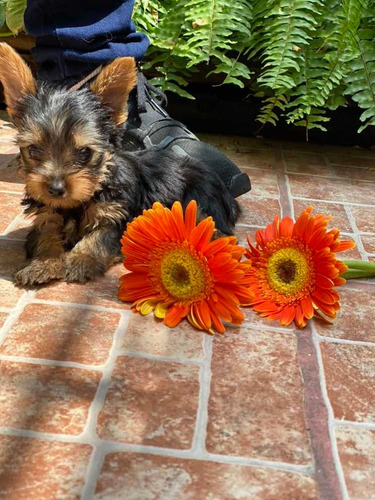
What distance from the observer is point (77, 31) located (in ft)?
12.6

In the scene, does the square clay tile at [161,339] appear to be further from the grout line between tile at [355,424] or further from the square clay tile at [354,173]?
the square clay tile at [354,173]

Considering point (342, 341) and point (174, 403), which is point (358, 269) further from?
point (174, 403)

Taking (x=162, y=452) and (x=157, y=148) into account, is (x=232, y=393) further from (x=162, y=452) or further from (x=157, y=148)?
(x=157, y=148)

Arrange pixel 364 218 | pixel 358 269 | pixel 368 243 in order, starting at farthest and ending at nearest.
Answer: pixel 364 218 → pixel 368 243 → pixel 358 269

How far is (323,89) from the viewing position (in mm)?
5145

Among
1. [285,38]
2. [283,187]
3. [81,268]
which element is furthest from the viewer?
[285,38]

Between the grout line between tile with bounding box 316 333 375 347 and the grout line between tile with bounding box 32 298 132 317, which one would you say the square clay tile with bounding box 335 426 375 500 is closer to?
the grout line between tile with bounding box 316 333 375 347

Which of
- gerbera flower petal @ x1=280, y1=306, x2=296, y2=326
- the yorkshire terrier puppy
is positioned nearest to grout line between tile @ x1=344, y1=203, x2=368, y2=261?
the yorkshire terrier puppy

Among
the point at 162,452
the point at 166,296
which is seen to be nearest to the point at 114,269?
the point at 166,296

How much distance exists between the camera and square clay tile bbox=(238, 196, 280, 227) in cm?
404

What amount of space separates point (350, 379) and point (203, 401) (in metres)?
0.61

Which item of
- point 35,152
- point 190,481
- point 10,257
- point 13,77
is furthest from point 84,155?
point 190,481

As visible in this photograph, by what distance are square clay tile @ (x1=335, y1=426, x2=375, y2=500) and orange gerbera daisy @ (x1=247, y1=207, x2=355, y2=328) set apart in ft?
2.26

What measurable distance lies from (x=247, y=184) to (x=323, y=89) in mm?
1538
